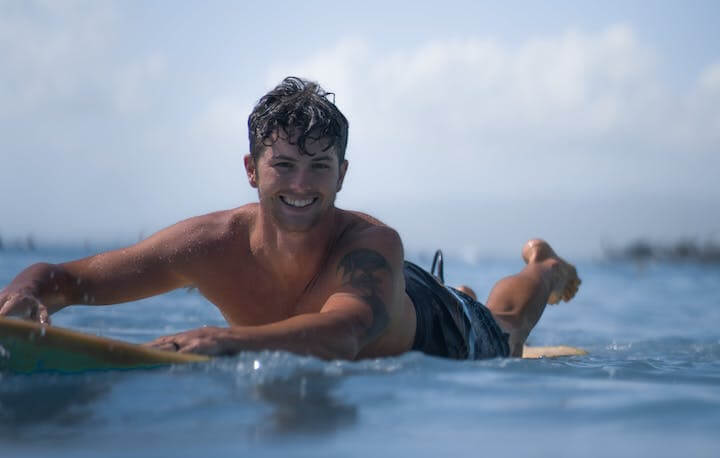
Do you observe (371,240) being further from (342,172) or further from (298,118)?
(298,118)

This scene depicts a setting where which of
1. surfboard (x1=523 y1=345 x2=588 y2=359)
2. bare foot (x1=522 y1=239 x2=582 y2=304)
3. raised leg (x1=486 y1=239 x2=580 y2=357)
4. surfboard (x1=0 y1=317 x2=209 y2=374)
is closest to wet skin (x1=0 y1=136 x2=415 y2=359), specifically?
surfboard (x1=0 y1=317 x2=209 y2=374)

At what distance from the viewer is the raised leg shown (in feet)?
17.8

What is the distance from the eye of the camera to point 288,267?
387 cm

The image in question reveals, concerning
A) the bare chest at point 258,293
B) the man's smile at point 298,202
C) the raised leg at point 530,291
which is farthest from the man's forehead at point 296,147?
the raised leg at point 530,291

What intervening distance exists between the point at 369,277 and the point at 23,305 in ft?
4.88

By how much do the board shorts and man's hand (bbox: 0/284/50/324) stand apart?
68.7 inches

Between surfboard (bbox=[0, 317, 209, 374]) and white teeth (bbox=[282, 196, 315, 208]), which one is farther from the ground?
white teeth (bbox=[282, 196, 315, 208])

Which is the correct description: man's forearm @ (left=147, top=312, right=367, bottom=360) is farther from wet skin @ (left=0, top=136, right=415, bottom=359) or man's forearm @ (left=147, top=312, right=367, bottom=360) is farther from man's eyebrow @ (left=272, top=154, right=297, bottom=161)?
man's eyebrow @ (left=272, top=154, right=297, bottom=161)

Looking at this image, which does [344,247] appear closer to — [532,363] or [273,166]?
[273,166]

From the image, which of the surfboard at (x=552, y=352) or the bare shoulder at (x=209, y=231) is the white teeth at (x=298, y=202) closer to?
the bare shoulder at (x=209, y=231)

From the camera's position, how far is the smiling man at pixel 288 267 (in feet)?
11.1

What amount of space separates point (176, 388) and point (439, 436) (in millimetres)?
933

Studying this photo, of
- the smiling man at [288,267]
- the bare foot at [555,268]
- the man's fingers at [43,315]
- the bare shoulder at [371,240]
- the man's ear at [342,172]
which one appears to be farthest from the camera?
the bare foot at [555,268]

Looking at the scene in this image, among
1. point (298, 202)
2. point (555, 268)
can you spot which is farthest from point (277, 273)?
point (555, 268)
